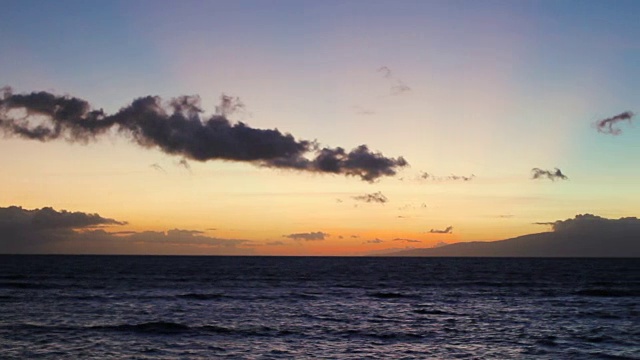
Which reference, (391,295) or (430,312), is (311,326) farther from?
(391,295)

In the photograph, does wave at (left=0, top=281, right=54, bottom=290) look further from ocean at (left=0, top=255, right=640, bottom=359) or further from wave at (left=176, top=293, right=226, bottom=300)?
wave at (left=176, top=293, right=226, bottom=300)

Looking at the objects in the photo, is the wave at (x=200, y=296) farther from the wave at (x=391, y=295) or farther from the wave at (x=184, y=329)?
the wave at (x=184, y=329)

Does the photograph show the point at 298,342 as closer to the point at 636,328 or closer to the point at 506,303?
the point at 636,328

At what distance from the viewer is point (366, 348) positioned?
36656 millimetres

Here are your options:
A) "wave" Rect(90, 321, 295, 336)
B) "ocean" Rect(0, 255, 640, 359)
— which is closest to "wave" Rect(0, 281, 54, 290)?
"ocean" Rect(0, 255, 640, 359)

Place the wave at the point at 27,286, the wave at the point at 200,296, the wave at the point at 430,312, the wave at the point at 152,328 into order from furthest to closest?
1. the wave at the point at 27,286
2. the wave at the point at 200,296
3. the wave at the point at 430,312
4. the wave at the point at 152,328

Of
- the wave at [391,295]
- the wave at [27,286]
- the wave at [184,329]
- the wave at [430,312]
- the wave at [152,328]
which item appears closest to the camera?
the wave at [184,329]

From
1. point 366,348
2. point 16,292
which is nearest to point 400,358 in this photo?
point 366,348

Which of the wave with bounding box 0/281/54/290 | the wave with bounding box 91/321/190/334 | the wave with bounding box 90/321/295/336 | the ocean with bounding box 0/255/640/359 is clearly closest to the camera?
the ocean with bounding box 0/255/640/359

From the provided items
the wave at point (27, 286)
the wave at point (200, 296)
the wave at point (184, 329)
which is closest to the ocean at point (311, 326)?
the wave at point (184, 329)

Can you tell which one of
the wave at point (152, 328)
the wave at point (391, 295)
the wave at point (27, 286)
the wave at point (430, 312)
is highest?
the wave at point (152, 328)

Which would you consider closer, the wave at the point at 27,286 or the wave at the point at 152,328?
the wave at the point at 152,328

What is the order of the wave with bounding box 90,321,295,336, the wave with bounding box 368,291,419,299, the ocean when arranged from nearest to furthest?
the ocean, the wave with bounding box 90,321,295,336, the wave with bounding box 368,291,419,299

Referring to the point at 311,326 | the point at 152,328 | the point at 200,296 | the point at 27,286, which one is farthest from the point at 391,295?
the point at 27,286
